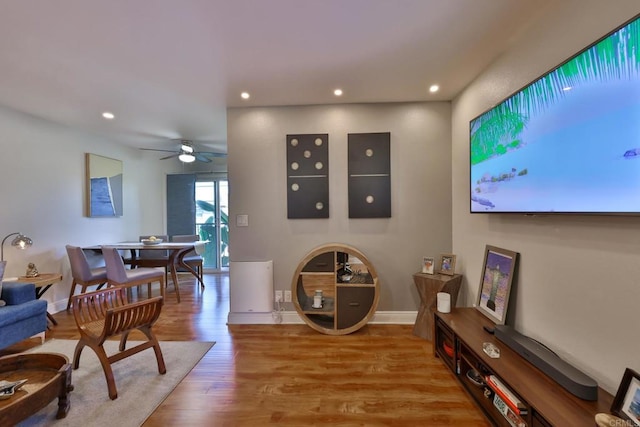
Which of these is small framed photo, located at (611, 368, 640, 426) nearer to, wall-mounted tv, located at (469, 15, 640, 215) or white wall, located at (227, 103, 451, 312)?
wall-mounted tv, located at (469, 15, 640, 215)

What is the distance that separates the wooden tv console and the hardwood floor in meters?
0.10

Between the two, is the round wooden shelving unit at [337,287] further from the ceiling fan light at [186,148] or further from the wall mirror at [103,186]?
the wall mirror at [103,186]

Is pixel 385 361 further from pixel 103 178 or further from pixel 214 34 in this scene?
pixel 103 178

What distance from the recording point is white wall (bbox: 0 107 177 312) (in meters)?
2.86

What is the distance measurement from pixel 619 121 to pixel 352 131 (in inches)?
80.4

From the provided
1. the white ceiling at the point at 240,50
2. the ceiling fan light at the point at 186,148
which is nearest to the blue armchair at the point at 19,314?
the white ceiling at the point at 240,50

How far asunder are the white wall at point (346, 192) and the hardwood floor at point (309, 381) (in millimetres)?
549

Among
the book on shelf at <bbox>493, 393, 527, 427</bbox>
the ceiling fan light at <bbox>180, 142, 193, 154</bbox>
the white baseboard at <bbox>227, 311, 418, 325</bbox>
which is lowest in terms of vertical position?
the white baseboard at <bbox>227, 311, 418, 325</bbox>

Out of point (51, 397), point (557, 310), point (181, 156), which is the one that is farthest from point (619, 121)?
point (181, 156)

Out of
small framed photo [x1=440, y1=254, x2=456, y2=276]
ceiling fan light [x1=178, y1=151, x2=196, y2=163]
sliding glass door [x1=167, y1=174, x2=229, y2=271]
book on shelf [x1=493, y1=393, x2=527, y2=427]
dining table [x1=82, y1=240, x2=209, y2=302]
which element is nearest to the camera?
book on shelf [x1=493, y1=393, x2=527, y2=427]

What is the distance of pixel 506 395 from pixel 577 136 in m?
1.35

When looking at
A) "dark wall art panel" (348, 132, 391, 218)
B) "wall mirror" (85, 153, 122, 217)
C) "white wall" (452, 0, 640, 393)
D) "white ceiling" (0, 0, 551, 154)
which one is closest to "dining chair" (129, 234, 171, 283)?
"wall mirror" (85, 153, 122, 217)

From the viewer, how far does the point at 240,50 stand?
186 centimetres

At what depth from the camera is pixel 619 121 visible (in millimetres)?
1077
